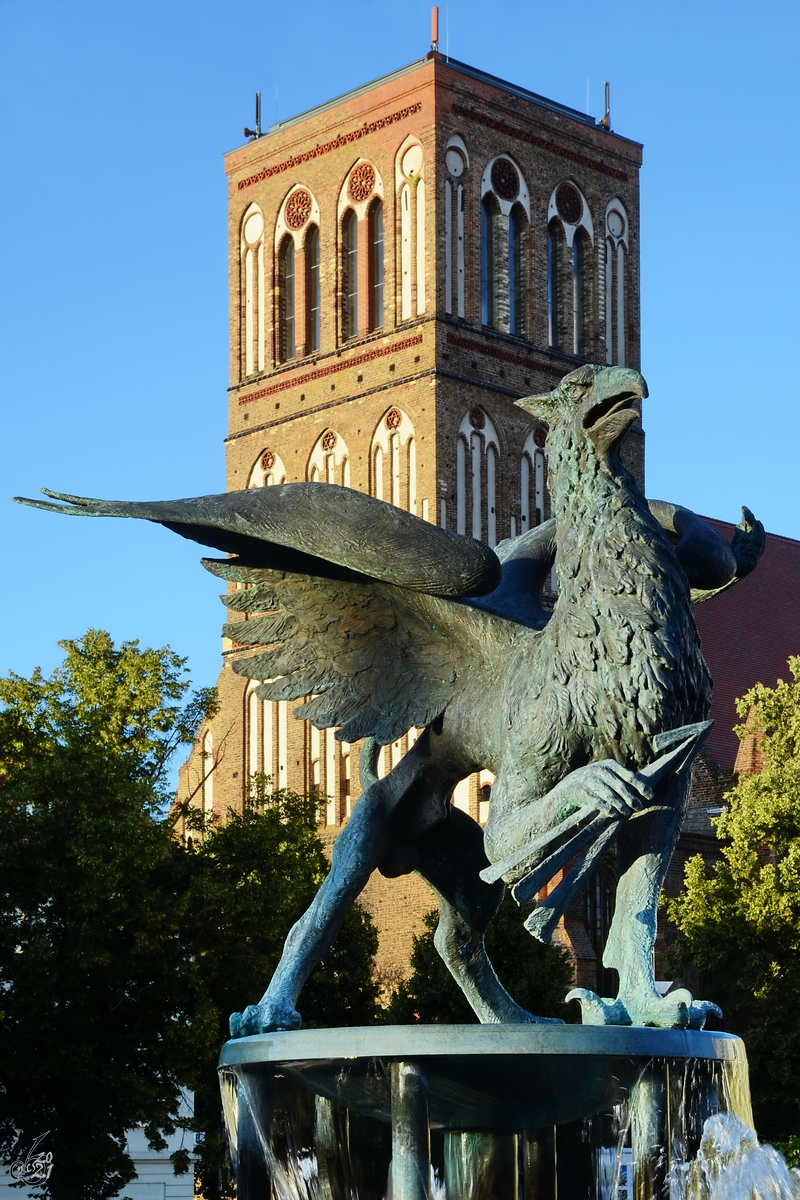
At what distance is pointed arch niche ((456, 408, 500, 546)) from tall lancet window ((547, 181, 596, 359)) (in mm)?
3926

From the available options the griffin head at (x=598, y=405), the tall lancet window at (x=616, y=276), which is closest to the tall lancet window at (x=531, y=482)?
the tall lancet window at (x=616, y=276)

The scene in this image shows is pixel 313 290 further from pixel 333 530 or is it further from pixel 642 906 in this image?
pixel 642 906

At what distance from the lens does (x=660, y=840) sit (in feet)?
28.6

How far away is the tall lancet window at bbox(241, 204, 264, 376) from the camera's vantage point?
50.4 metres

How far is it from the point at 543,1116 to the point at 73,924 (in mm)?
18800

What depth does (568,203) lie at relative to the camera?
49.5 meters

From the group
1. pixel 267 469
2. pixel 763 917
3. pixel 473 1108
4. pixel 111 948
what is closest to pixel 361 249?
pixel 267 469

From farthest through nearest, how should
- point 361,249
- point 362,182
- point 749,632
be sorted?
1. point 749,632
2. point 362,182
3. point 361,249

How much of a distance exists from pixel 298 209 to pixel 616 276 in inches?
291

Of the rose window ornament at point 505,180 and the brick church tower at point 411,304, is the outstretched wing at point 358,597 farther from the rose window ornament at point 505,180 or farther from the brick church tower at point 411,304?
the rose window ornament at point 505,180

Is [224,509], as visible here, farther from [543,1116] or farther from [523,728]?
[543,1116]

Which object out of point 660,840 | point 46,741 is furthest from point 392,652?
point 46,741

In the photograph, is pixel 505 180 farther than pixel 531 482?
Yes

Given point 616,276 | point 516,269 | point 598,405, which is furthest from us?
point 616,276
